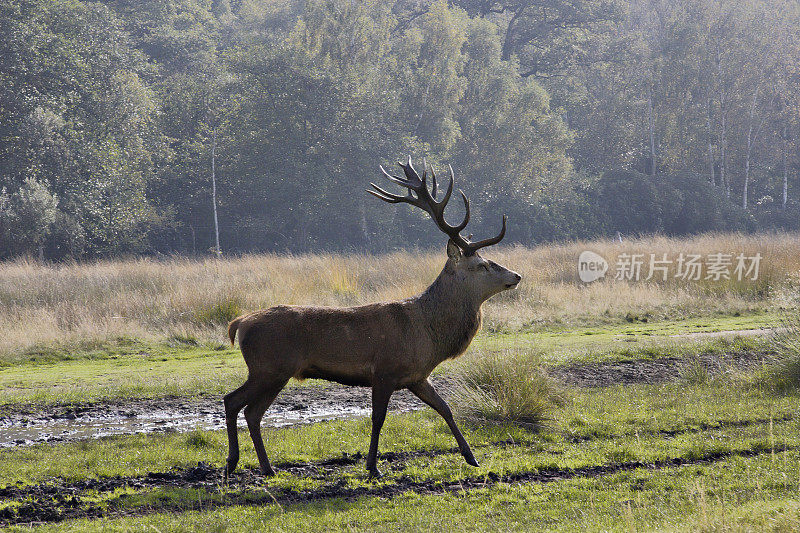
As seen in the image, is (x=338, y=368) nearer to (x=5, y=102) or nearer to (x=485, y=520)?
(x=485, y=520)

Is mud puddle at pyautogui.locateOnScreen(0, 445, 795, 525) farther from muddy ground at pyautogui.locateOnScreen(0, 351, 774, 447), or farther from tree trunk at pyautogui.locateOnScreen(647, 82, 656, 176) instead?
tree trunk at pyautogui.locateOnScreen(647, 82, 656, 176)

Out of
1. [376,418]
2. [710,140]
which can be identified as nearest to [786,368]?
[376,418]

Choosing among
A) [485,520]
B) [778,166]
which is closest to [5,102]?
[485,520]

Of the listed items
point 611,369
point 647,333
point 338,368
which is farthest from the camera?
point 647,333

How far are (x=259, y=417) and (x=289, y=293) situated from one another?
11.0 metres

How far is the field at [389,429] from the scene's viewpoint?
6.31 metres

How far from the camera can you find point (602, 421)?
368 inches

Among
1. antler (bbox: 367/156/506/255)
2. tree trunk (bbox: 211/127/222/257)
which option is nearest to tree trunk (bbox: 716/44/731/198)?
tree trunk (bbox: 211/127/222/257)

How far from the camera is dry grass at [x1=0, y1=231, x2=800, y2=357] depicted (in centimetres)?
1662

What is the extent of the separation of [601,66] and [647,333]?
45820 mm

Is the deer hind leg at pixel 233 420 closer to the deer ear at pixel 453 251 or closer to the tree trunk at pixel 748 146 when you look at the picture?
the deer ear at pixel 453 251

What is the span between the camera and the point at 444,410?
7797 mm

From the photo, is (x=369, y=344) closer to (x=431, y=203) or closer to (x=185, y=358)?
(x=431, y=203)
